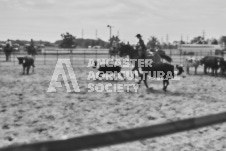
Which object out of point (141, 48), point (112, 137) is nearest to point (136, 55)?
point (141, 48)

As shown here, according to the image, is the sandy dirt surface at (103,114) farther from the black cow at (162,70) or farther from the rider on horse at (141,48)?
the rider on horse at (141,48)

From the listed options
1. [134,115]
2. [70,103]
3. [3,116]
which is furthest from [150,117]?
[3,116]

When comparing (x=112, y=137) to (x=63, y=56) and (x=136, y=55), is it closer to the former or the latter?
(x=136, y=55)

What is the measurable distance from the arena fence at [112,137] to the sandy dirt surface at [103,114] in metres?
2.84

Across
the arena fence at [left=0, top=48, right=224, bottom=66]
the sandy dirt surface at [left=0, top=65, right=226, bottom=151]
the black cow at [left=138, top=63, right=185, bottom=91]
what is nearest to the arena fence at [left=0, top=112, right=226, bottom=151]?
the sandy dirt surface at [left=0, top=65, right=226, bottom=151]

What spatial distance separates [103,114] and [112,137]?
5.16 meters

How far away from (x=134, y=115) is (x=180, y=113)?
109 cm

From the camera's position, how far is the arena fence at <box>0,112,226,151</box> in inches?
35.3

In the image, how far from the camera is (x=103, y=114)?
20.1 feet

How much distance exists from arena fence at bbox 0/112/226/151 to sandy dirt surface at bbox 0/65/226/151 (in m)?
2.84

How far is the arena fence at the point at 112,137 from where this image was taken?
90 centimetres

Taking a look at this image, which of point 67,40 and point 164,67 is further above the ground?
point 67,40

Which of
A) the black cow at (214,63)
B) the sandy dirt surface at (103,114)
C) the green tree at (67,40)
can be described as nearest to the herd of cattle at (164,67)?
the black cow at (214,63)

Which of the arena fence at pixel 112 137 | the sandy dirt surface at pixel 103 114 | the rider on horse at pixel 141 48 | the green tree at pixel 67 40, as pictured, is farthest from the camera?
the green tree at pixel 67 40
